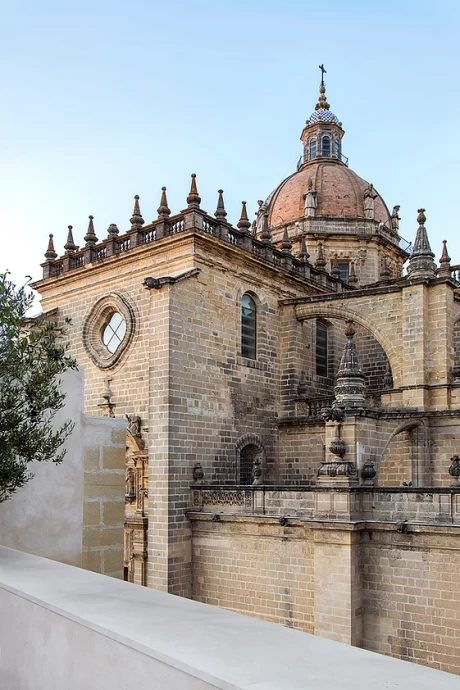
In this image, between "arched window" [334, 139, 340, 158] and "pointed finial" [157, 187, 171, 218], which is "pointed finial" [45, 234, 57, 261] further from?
"arched window" [334, 139, 340, 158]

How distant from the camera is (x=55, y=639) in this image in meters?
2.91

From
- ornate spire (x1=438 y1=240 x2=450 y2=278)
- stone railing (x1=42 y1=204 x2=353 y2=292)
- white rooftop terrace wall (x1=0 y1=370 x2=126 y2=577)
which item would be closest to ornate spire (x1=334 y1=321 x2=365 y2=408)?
stone railing (x1=42 y1=204 x2=353 y2=292)

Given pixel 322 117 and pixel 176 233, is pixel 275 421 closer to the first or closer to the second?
pixel 176 233

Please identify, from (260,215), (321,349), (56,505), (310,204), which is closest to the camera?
(56,505)

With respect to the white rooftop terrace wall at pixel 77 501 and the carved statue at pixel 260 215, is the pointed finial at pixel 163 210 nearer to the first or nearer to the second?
the white rooftop terrace wall at pixel 77 501

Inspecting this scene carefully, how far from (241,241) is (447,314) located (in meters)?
5.85

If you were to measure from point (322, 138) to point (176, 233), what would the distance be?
60.5 feet

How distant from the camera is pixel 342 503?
13.3 m

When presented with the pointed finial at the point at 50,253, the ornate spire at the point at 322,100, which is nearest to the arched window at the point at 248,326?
the pointed finial at the point at 50,253

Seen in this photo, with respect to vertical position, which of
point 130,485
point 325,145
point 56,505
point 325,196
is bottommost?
point 130,485

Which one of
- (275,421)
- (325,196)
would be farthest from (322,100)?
(275,421)

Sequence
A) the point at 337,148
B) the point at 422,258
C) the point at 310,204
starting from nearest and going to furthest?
the point at 422,258 → the point at 310,204 → the point at 337,148

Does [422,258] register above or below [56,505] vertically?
above

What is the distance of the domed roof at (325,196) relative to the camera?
29.2m
